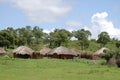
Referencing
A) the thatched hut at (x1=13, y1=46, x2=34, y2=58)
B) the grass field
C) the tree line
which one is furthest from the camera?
the tree line

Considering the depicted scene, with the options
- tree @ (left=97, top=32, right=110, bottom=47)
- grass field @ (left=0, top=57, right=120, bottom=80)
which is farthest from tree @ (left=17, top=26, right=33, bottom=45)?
grass field @ (left=0, top=57, right=120, bottom=80)

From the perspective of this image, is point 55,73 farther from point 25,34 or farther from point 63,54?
point 25,34

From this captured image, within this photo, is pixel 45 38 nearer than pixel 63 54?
No

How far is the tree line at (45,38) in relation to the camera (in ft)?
358

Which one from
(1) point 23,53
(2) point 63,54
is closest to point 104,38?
(2) point 63,54

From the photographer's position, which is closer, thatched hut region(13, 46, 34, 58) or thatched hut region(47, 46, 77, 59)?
thatched hut region(13, 46, 34, 58)

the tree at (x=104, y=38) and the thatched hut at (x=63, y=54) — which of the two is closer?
the thatched hut at (x=63, y=54)

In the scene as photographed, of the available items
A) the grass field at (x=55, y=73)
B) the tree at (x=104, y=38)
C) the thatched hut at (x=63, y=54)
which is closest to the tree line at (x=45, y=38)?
the tree at (x=104, y=38)

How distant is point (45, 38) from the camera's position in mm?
144250

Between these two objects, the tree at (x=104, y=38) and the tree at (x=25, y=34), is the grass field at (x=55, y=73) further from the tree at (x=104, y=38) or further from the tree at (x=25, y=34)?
the tree at (x=25, y=34)

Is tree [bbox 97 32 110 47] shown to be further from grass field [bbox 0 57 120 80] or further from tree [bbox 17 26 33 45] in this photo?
grass field [bbox 0 57 120 80]

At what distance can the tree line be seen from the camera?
4299 inches

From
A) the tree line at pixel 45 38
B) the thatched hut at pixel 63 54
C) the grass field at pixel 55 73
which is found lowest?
the grass field at pixel 55 73

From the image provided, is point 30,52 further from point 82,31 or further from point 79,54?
point 82,31
